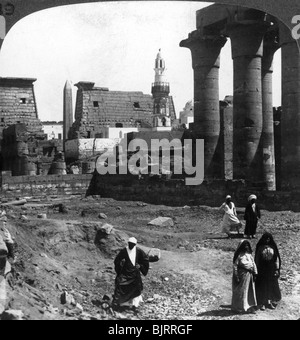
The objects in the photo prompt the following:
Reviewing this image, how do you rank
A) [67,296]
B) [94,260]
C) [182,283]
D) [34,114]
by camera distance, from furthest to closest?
[34,114], [94,260], [182,283], [67,296]

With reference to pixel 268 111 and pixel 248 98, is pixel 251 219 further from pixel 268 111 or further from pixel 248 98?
pixel 268 111

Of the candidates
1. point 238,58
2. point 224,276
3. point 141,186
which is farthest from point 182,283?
point 141,186

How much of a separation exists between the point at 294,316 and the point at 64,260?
189 inches

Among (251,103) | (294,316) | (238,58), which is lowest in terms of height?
(294,316)

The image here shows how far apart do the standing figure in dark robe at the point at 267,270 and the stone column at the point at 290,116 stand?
1084 cm

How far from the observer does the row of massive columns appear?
818 inches

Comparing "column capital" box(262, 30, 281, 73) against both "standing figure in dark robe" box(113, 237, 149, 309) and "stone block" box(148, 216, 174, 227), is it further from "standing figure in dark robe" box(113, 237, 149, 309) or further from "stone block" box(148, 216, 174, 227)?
"standing figure in dark robe" box(113, 237, 149, 309)

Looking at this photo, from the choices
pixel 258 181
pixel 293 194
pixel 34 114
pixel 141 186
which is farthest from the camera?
pixel 34 114

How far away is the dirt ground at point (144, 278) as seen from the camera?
31.5 ft

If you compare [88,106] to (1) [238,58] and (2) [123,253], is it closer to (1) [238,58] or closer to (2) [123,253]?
(1) [238,58]

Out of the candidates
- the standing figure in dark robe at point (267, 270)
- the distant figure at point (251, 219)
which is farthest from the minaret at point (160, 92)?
the standing figure in dark robe at point (267, 270)

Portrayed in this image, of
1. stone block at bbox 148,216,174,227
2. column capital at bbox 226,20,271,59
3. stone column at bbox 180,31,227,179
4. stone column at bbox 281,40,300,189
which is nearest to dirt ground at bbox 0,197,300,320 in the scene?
stone block at bbox 148,216,174,227

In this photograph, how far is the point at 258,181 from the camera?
22844 millimetres

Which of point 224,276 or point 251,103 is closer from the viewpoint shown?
point 224,276
